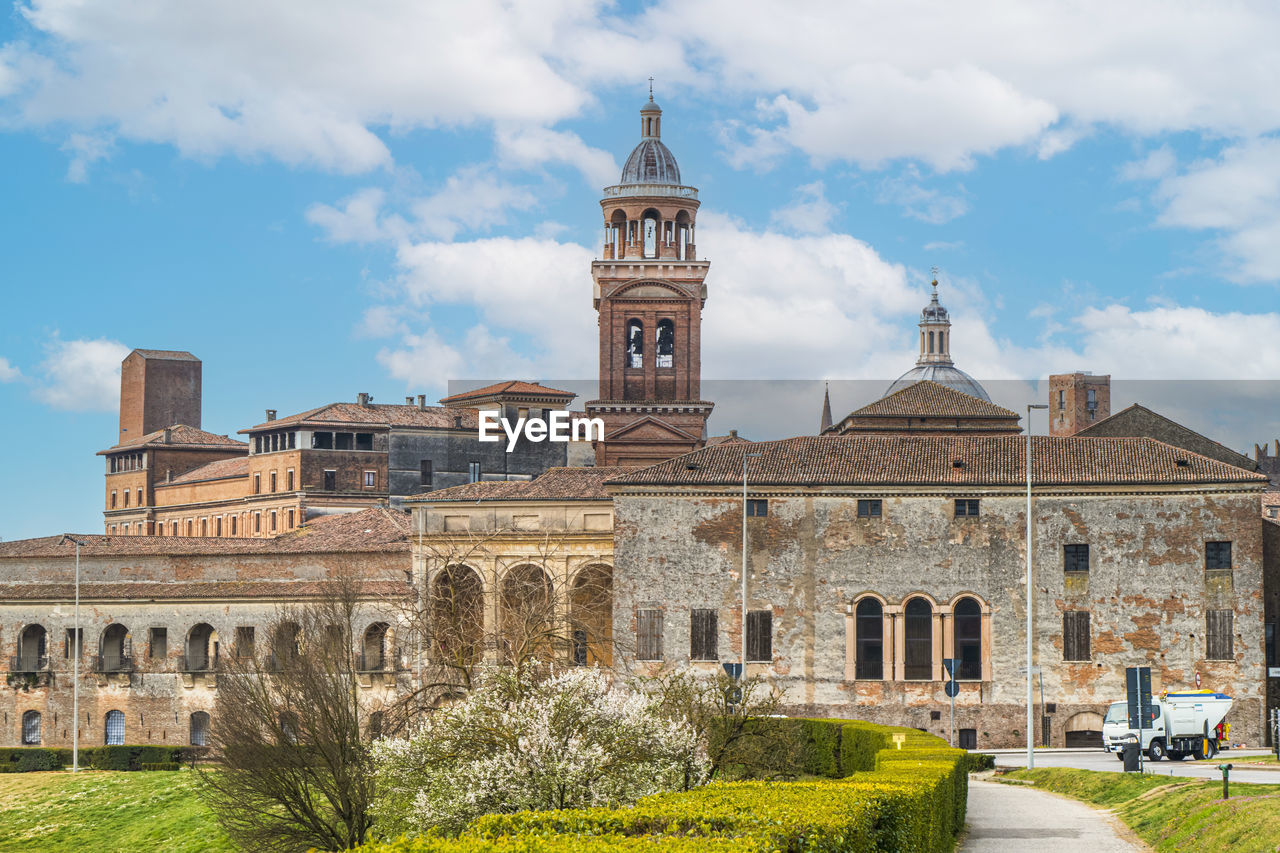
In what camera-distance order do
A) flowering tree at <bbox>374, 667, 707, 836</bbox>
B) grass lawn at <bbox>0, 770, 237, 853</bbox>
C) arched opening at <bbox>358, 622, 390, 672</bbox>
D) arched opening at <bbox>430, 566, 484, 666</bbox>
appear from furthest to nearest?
arched opening at <bbox>358, 622, 390, 672</bbox>, arched opening at <bbox>430, 566, 484, 666</bbox>, grass lawn at <bbox>0, 770, 237, 853</bbox>, flowering tree at <bbox>374, 667, 707, 836</bbox>

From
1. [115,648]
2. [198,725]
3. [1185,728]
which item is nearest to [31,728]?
[115,648]

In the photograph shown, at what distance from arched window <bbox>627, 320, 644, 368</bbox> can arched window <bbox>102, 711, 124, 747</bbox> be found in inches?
1424

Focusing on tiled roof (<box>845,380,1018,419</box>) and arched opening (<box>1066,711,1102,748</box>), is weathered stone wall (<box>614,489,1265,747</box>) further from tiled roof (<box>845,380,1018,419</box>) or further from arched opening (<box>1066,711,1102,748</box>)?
tiled roof (<box>845,380,1018,419</box>)

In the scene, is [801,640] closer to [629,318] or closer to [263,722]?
[263,722]

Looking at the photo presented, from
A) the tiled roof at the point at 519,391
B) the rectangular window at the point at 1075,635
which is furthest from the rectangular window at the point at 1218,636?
the tiled roof at the point at 519,391

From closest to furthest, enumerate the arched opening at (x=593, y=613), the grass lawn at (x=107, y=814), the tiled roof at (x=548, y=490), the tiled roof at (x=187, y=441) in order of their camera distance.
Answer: the grass lawn at (x=107, y=814) < the arched opening at (x=593, y=613) < the tiled roof at (x=548, y=490) < the tiled roof at (x=187, y=441)

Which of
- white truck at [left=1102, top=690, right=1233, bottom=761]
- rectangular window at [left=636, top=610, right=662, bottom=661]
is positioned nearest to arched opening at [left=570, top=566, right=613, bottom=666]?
rectangular window at [left=636, top=610, right=662, bottom=661]

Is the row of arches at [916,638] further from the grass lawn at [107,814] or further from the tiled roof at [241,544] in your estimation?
the grass lawn at [107,814]

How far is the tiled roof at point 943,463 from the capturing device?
5900 centimetres

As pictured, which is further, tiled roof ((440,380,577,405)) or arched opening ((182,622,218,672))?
tiled roof ((440,380,577,405))

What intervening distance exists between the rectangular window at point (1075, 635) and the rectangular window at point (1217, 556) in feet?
15.2

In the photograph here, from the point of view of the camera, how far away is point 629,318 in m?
94.8

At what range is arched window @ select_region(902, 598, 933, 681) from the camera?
193 feet

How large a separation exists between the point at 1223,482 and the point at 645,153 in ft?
156
